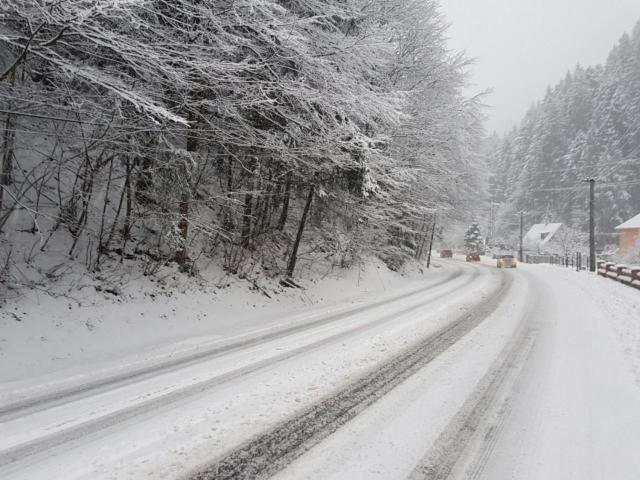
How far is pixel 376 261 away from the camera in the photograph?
18188 mm

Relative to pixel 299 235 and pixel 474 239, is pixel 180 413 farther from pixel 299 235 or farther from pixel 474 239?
pixel 474 239

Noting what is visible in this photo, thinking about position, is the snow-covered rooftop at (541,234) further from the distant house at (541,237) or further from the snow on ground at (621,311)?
the snow on ground at (621,311)

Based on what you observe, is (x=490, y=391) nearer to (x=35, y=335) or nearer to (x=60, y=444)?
(x=60, y=444)

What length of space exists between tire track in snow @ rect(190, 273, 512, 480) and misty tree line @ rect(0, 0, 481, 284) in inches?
150

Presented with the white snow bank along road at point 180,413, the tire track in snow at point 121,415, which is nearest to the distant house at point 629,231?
the white snow bank along road at point 180,413

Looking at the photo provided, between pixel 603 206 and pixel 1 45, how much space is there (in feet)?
234

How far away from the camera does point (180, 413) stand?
3.77 m

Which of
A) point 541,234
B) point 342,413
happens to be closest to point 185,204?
point 342,413

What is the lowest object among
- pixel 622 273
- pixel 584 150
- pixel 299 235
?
pixel 622 273

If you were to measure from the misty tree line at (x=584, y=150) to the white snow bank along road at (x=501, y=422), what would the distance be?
6179cm

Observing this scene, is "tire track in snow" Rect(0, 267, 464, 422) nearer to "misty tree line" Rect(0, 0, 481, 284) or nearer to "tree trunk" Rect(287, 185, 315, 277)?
"misty tree line" Rect(0, 0, 481, 284)

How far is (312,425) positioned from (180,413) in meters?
1.24

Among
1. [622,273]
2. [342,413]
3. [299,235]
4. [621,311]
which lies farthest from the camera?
[622,273]

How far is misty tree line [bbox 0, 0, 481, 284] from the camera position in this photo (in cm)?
589
